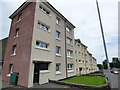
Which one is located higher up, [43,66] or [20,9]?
[20,9]

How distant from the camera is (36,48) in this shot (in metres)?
9.55

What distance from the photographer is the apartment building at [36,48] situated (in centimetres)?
896

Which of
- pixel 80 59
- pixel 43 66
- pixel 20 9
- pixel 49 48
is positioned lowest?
pixel 43 66

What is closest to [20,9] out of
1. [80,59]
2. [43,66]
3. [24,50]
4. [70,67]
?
[24,50]

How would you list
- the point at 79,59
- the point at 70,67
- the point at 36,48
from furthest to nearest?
the point at 79,59 < the point at 70,67 < the point at 36,48

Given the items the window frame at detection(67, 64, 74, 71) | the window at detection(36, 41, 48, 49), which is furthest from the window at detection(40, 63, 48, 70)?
the window frame at detection(67, 64, 74, 71)

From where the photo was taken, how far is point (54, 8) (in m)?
13.7

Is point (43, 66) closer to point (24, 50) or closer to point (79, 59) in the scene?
point (24, 50)

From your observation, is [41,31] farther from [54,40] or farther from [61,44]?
[61,44]

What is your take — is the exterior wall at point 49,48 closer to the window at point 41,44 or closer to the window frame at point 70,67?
the window at point 41,44

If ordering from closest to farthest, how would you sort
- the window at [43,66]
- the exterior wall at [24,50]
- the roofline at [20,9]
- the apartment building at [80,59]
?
the exterior wall at [24,50] → the window at [43,66] → the roofline at [20,9] → the apartment building at [80,59]

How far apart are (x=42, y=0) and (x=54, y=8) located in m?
2.56

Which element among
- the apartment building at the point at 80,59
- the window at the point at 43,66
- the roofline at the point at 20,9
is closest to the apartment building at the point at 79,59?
the apartment building at the point at 80,59

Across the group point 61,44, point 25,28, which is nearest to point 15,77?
point 25,28
